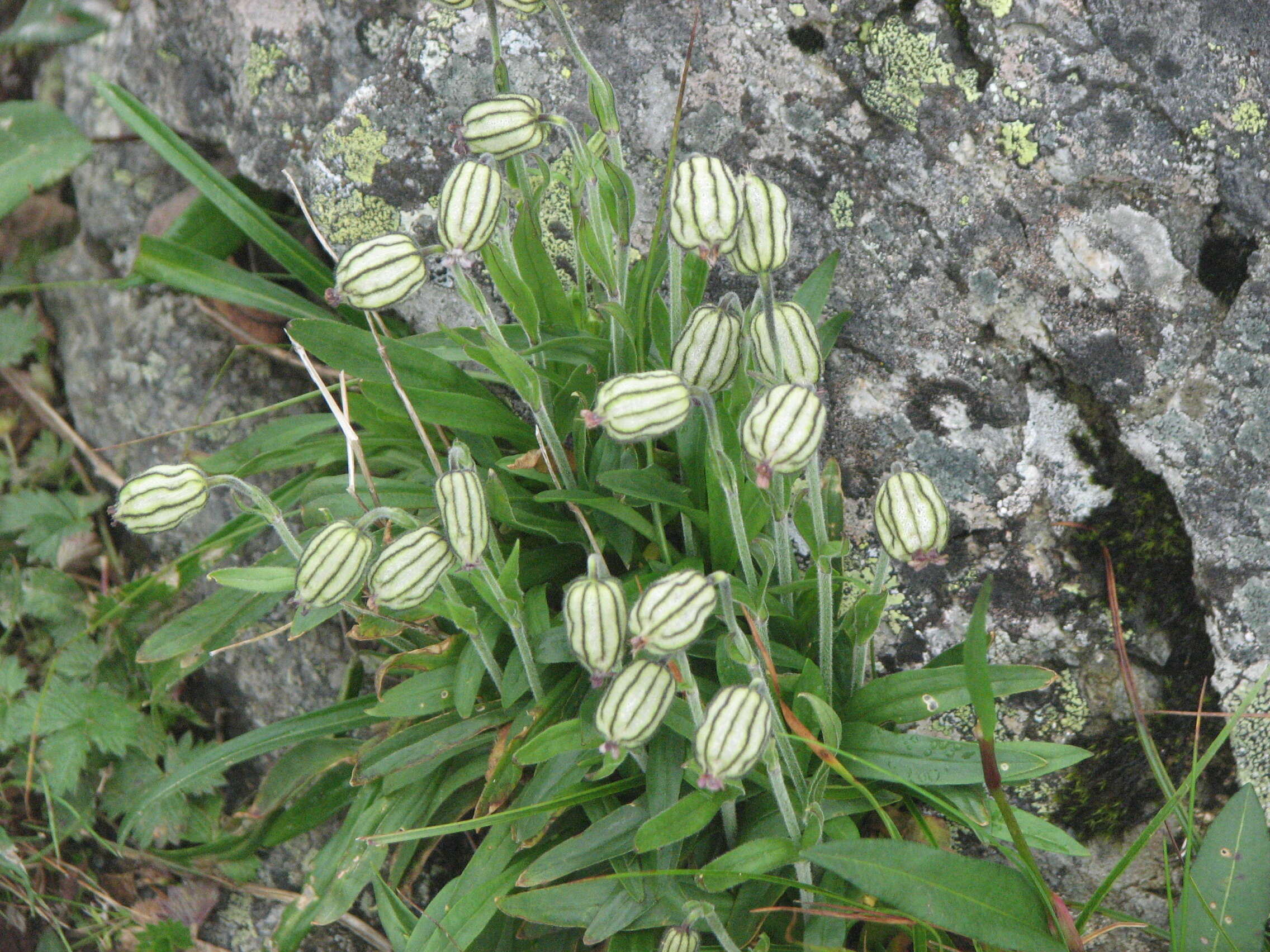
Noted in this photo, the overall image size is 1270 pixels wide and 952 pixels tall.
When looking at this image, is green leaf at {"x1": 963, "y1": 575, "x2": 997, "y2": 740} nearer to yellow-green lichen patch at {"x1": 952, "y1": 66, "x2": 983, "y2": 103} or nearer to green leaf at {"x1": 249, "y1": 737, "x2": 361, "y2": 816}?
yellow-green lichen patch at {"x1": 952, "y1": 66, "x2": 983, "y2": 103}

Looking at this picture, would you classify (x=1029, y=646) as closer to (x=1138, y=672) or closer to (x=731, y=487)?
(x=1138, y=672)

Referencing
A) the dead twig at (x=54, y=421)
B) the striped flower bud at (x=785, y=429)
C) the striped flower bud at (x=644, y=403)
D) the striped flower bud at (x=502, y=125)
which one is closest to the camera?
the striped flower bud at (x=785, y=429)

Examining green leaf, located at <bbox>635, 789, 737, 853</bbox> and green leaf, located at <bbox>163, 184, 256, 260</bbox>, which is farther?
green leaf, located at <bbox>163, 184, 256, 260</bbox>

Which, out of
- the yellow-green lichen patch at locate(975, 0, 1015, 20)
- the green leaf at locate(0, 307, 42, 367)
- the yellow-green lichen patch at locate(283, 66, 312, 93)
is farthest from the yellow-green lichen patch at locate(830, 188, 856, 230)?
the green leaf at locate(0, 307, 42, 367)

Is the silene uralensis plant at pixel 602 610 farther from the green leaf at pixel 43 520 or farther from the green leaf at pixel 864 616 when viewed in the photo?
the green leaf at pixel 43 520

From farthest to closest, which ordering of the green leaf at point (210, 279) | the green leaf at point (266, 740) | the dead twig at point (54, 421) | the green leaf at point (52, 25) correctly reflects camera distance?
1. the green leaf at point (52, 25)
2. the dead twig at point (54, 421)
3. the green leaf at point (210, 279)
4. the green leaf at point (266, 740)

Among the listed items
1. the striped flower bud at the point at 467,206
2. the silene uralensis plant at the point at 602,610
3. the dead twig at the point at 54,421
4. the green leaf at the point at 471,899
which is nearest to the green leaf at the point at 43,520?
the dead twig at the point at 54,421

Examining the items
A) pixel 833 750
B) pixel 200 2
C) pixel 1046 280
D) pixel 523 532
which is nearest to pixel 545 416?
pixel 523 532
